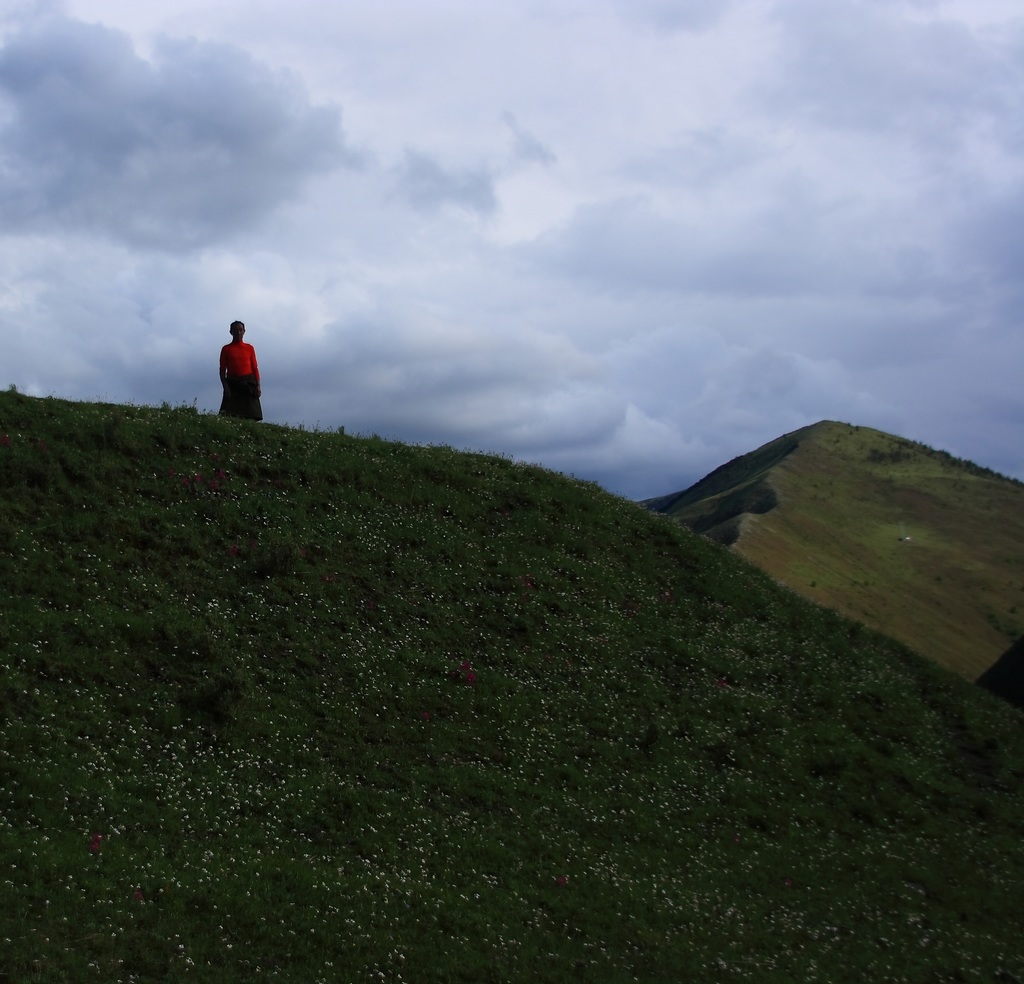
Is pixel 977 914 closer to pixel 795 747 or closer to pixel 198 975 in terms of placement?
pixel 795 747

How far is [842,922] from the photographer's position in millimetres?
16266

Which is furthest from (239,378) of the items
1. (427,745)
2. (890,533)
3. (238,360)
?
(890,533)

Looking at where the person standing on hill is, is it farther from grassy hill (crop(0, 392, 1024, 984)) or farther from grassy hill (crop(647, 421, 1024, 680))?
grassy hill (crop(647, 421, 1024, 680))

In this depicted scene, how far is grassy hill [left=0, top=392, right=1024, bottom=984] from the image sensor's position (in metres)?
11.8

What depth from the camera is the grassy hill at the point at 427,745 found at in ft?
38.9

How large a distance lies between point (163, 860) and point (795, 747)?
15463 millimetres

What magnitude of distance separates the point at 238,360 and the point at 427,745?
13.8 m

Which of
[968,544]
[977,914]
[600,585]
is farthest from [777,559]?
[977,914]

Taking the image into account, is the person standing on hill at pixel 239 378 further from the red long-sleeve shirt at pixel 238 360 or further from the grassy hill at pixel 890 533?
the grassy hill at pixel 890 533

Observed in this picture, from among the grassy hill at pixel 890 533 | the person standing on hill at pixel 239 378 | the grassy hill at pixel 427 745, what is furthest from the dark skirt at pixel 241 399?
the grassy hill at pixel 890 533

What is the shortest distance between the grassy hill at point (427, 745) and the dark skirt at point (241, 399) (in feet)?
5.20

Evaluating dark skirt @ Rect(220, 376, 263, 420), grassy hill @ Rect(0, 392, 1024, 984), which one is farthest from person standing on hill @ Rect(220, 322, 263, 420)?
grassy hill @ Rect(0, 392, 1024, 984)

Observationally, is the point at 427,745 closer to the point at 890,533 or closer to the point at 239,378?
the point at 239,378

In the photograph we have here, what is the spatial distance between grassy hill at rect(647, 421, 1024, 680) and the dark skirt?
1852 inches
